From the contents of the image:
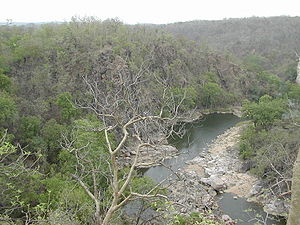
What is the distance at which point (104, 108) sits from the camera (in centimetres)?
506

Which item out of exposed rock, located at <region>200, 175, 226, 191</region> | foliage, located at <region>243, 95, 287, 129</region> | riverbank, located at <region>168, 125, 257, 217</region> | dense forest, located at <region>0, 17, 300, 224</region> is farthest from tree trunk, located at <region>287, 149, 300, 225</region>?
foliage, located at <region>243, 95, 287, 129</region>

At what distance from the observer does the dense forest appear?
19.1 ft

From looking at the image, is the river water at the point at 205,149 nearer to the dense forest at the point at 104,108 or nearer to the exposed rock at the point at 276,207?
the exposed rock at the point at 276,207

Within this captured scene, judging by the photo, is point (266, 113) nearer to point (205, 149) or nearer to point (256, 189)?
point (205, 149)

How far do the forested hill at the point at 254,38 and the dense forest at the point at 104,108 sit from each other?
223 cm

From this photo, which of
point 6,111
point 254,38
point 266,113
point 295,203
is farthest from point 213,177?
point 254,38

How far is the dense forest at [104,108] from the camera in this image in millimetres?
5820

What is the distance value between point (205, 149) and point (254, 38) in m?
51.0

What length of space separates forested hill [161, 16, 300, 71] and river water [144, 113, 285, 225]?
2225cm

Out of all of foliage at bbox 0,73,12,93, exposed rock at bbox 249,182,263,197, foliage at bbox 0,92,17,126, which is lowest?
exposed rock at bbox 249,182,263,197

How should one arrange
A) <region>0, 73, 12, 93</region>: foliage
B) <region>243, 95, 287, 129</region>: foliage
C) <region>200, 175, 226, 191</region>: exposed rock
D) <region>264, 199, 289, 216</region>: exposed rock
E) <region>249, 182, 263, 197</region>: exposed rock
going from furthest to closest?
<region>243, 95, 287, 129</region>: foliage → <region>0, 73, 12, 93</region>: foliage → <region>200, 175, 226, 191</region>: exposed rock → <region>249, 182, 263, 197</region>: exposed rock → <region>264, 199, 289, 216</region>: exposed rock

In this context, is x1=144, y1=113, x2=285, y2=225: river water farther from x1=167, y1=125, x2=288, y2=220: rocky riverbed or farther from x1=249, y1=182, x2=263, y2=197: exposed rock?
x1=249, y1=182, x2=263, y2=197: exposed rock

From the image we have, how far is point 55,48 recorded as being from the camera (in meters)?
29.8

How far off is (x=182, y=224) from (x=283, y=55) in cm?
5118
